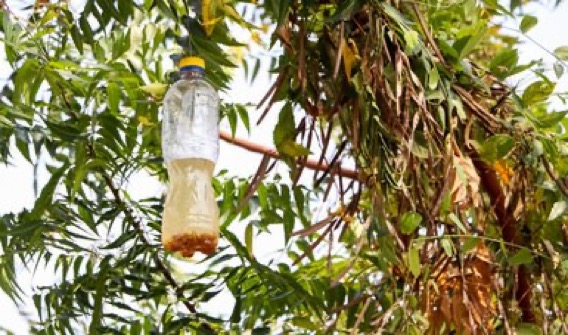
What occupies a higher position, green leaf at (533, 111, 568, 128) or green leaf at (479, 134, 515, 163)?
green leaf at (533, 111, 568, 128)

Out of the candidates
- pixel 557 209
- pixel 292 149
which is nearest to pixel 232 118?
pixel 292 149

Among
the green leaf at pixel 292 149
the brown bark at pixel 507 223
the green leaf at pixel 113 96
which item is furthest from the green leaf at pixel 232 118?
the brown bark at pixel 507 223

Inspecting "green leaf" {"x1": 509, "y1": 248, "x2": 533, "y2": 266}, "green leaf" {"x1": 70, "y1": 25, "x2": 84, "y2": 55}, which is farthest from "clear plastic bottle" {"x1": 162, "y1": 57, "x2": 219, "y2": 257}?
"green leaf" {"x1": 509, "y1": 248, "x2": 533, "y2": 266}

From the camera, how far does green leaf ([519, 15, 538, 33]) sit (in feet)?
5.38

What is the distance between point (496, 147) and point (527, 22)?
171mm

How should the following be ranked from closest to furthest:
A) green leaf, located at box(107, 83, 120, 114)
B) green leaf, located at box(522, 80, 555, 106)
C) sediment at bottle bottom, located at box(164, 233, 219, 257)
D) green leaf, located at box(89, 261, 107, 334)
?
sediment at bottle bottom, located at box(164, 233, 219, 257), green leaf, located at box(522, 80, 555, 106), green leaf, located at box(107, 83, 120, 114), green leaf, located at box(89, 261, 107, 334)

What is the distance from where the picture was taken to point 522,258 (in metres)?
1.60

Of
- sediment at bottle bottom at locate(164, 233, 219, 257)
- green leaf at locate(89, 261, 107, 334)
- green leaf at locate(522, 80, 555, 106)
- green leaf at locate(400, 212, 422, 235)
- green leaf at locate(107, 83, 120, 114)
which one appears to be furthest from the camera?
green leaf at locate(89, 261, 107, 334)

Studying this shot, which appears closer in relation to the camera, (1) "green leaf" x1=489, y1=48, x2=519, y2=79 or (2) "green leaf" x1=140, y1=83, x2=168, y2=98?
(1) "green leaf" x1=489, y1=48, x2=519, y2=79

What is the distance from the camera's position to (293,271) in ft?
7.00

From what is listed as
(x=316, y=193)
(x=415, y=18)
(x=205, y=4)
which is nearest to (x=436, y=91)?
(x=415, y=18)

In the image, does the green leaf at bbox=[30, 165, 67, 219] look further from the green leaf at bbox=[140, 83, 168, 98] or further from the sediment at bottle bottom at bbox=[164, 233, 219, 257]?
the sediment at bottle bottom at bbox=[164, 233, 219, 257]

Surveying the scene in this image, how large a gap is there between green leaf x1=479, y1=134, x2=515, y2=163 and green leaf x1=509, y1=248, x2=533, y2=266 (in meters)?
0.12

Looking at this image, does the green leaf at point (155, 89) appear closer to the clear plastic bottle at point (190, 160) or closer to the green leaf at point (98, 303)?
the clear plastic bottle at point (190, 160)
